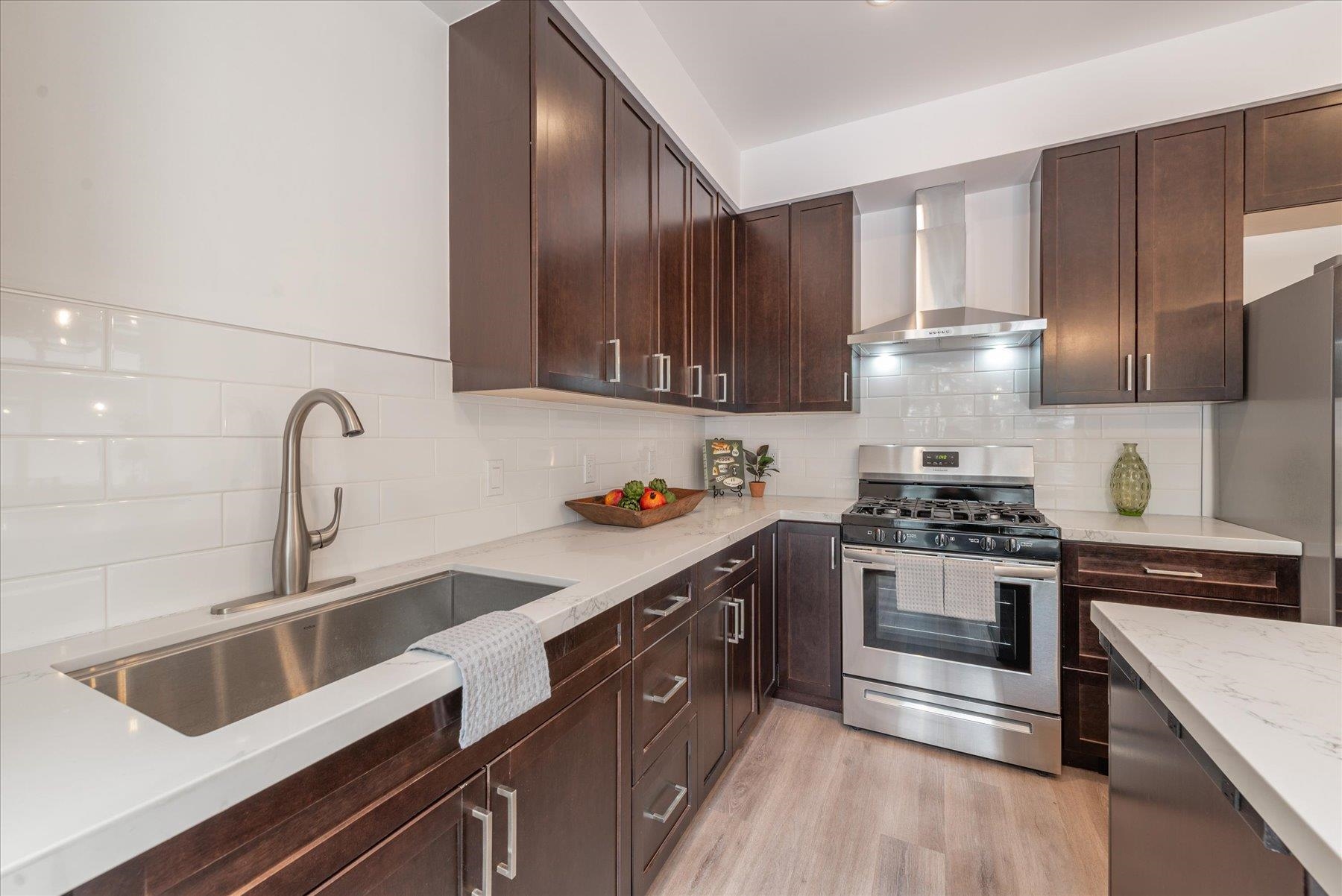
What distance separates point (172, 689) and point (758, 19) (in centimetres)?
262

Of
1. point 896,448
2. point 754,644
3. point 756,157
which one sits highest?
point 756,157

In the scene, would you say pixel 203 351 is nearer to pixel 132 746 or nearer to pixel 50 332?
pixel 50 332

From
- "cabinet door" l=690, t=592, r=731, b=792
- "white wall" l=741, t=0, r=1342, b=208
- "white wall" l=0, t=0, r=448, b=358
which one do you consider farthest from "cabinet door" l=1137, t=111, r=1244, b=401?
"white wall" l=0, t=0, r=448, b=358

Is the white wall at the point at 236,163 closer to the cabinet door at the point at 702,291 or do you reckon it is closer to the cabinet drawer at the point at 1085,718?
the cabinet door at the point at 702,291

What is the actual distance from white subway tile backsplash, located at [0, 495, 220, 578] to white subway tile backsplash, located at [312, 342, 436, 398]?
0.37 m

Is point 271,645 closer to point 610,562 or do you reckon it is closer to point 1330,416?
point 610,562

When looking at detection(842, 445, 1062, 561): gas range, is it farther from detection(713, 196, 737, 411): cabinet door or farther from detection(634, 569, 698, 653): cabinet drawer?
detection(634, 569, 698, 653): cabinet drawer

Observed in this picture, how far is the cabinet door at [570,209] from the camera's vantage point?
1514 mm

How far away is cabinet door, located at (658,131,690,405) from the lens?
7.13 feet

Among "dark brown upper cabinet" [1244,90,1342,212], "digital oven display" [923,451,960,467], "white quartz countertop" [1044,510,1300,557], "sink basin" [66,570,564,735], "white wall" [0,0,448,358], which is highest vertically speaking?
"dark brown upper cabinet" [1244,90,1342,212]

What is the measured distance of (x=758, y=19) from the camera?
6.83 feet

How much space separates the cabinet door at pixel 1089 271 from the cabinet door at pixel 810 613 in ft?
3.88

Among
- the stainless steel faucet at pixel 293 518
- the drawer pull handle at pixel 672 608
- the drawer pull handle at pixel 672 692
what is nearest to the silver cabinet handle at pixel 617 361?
the drawer pull handle at pixel 672 608

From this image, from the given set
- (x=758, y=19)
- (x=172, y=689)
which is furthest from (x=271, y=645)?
(x=758, y=19)
